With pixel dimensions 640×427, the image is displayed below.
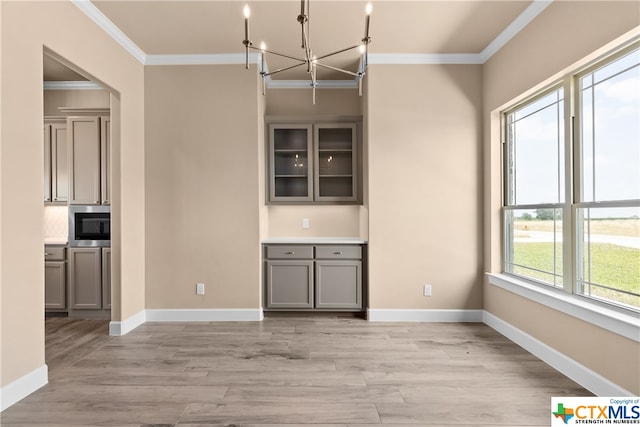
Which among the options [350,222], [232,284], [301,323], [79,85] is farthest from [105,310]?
[350,222]

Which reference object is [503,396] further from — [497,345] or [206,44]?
[206,44]

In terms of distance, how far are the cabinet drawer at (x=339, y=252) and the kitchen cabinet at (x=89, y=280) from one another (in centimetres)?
237

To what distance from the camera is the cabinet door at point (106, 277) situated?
399cm

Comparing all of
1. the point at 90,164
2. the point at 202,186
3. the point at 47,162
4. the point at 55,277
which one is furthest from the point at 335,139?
the point at 55,277

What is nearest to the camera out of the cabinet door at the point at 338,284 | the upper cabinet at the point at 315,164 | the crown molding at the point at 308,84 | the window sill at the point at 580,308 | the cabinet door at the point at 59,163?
the window sill at the point at 580,308

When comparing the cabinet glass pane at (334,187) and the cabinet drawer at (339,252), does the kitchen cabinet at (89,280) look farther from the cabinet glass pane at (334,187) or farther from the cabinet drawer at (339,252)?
the cabinet glass pane at (334,187)

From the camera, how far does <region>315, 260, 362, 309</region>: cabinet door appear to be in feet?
13.4

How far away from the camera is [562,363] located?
8.69 ft

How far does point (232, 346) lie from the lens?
320 centimetres

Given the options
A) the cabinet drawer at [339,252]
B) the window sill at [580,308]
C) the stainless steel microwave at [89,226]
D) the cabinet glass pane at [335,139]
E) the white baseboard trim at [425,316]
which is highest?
the cabinet glass pane at [335,139]

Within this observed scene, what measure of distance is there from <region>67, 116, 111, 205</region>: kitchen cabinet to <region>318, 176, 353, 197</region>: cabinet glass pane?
96.0 inches

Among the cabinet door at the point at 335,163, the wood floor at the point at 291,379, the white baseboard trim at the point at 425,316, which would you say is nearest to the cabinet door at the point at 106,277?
the wood floor at the point at 291,379

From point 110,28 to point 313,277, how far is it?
3.18 m

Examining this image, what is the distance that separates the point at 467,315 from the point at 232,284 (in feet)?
8.61
